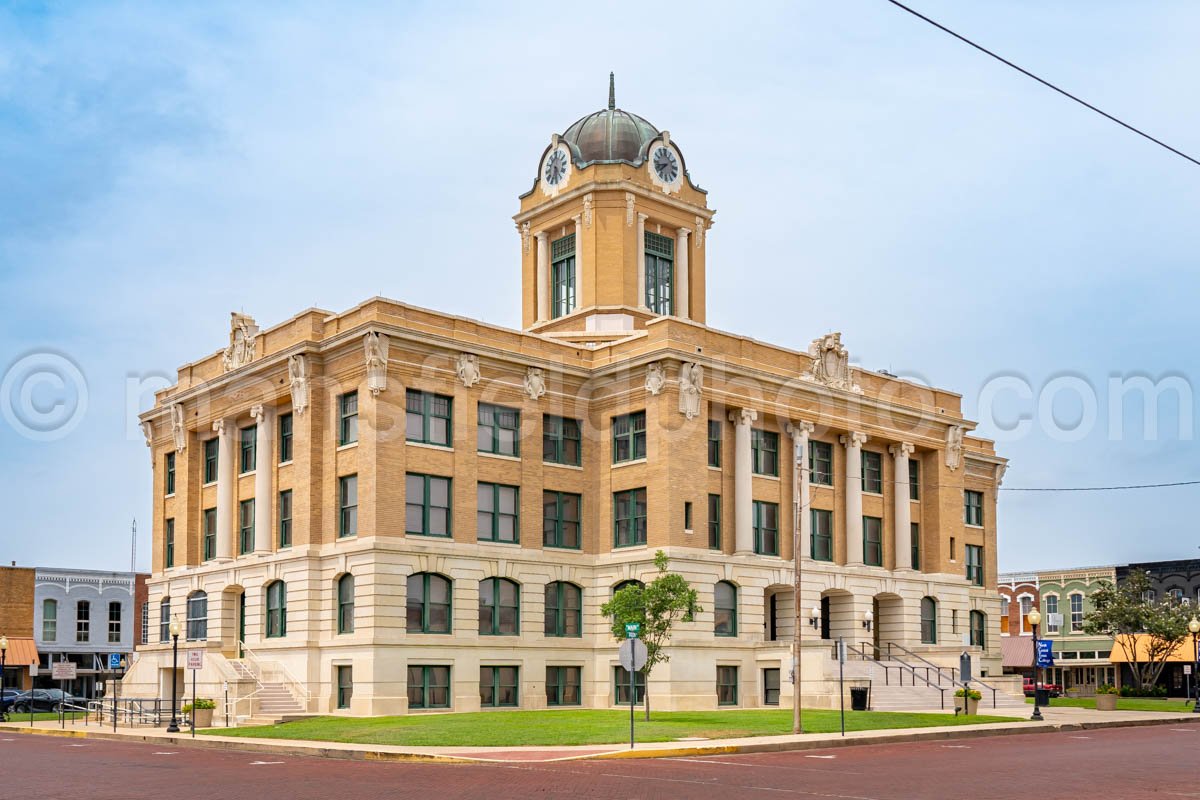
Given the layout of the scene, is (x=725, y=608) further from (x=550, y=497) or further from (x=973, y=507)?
(x=973, y=507)

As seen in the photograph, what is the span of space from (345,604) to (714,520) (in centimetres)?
1533

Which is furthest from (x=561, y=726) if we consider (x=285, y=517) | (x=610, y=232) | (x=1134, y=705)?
(x=1134, y=705)

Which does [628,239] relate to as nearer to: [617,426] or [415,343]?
[617,426]

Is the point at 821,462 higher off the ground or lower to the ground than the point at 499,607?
higher

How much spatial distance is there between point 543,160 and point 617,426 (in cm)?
1745

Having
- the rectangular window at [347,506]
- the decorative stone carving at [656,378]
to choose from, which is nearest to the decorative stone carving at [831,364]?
the decorative stone carving at [656,378]

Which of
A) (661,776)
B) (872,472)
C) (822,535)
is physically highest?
(872,472)

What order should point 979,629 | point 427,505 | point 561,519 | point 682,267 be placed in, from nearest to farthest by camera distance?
point 427,505, point 561,519, point 682,267, point 979,629

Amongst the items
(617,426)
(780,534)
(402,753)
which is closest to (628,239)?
(617,426)

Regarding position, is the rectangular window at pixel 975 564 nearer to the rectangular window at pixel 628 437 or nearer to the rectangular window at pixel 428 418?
the rectangular window at pixel 628 437

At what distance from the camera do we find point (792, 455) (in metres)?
59.2

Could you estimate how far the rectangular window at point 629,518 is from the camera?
54.9m

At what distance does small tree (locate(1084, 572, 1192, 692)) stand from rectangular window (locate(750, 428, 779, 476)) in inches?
1078

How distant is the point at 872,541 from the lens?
6300 cm
